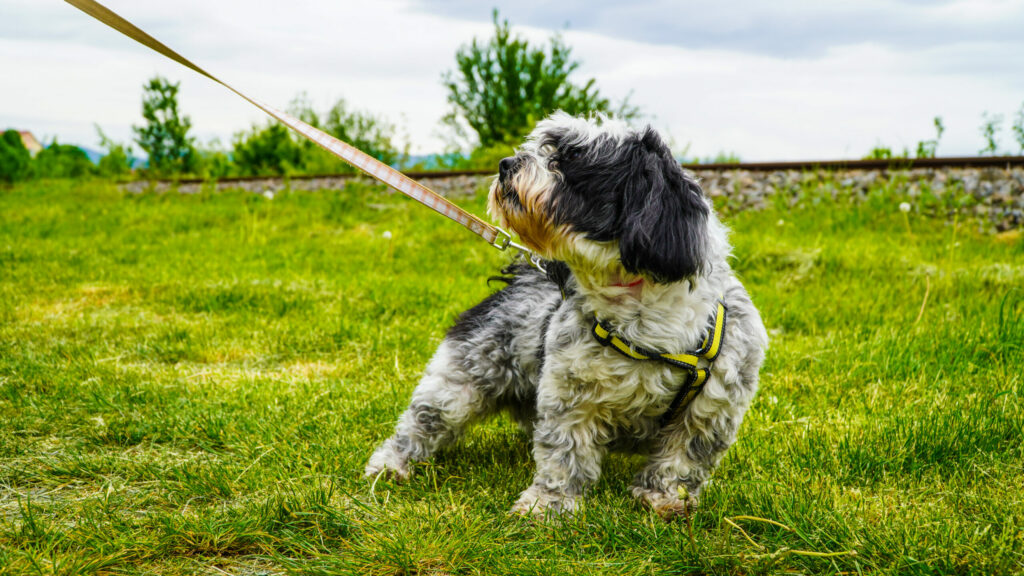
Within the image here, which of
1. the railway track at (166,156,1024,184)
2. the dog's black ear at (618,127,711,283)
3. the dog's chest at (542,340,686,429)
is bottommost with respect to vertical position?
the dog's chest at (542,340,686,429)

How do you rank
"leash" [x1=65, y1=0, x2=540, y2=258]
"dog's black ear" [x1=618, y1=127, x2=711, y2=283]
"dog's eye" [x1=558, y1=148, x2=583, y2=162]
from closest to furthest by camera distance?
"dog's black ear" [x1=618, y1=127, x2=711, y2=283]
"dog's eye" [x1=558, y1=148, x2=583, y2=162]
"leash" [x1=65, y1=0, x2=540, y2=258]

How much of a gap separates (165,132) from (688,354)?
1852 cm

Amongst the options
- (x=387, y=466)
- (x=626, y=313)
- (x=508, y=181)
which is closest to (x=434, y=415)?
(x=387, y=466)

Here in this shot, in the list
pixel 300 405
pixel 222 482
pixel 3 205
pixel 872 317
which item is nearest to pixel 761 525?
pixel 222 482

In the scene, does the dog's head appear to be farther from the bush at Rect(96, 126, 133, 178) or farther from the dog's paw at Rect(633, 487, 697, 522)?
the bush at Rect(96, 126, 133, 178)

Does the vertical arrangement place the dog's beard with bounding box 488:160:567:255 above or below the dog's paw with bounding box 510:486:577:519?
above

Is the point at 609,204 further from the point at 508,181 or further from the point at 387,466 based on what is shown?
the point at 387,466

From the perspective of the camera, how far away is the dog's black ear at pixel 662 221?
8.28ft

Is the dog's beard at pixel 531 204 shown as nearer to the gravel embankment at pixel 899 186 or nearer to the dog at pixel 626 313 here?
the dog at pixel 626 313

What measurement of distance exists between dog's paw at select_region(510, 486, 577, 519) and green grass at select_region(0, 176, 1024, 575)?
0.10 m

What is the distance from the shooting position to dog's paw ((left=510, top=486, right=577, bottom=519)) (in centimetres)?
279

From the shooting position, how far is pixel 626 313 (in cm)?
274

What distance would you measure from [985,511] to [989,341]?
2.46m

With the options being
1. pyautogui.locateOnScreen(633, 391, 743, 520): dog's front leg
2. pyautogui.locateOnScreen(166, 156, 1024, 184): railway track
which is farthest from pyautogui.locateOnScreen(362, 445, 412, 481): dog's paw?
pyautogui.locateOnScreen(166, 156, 1024, 184): railway track
